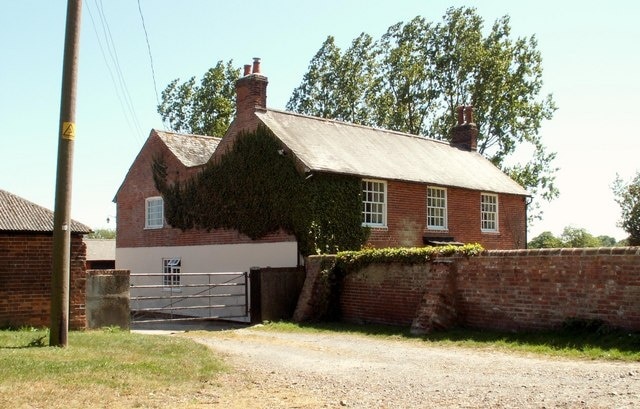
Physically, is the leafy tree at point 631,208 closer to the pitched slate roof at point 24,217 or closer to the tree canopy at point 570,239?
the tree canopy at point 570,239

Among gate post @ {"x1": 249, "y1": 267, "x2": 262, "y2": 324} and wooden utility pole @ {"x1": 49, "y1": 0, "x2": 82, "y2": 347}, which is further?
gate post @ {"x1": 249, "y1": 267, "x2": 262, "y2": 324}

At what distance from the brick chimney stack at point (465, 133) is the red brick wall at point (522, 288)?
1702 centimetres

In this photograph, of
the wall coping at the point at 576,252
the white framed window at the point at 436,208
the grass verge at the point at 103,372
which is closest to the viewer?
the grass verge at the point at 103,372

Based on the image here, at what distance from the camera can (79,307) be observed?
1577 centimetres

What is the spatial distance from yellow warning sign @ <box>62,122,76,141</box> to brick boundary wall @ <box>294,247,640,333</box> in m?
8.96

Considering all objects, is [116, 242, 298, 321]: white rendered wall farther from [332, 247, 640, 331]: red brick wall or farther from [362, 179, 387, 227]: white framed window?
[332, 247, 640, 331]: red brick wall

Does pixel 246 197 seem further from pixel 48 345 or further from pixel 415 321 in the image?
pixel 48 345

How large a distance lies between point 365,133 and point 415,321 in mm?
13691

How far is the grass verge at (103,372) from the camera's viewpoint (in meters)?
8.45

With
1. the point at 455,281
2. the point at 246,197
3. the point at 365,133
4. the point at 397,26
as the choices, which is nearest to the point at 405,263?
the point at 455,281

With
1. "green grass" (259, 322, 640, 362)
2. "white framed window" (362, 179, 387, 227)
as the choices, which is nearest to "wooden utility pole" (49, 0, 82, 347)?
"green grass" (259, 322, 640, 362)

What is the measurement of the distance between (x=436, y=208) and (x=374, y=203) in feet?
11.3

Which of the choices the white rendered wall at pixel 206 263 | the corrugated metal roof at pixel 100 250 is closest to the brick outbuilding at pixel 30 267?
the white rendered wall at pixel 206 263

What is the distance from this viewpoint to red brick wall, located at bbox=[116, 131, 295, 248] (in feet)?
86.7
